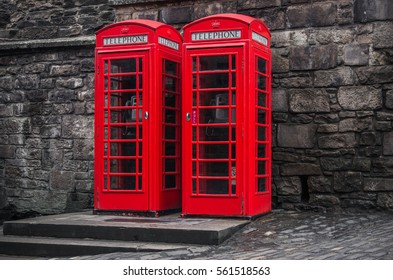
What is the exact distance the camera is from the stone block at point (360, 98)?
793 centimetres

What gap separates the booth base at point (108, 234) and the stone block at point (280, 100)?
1667mm

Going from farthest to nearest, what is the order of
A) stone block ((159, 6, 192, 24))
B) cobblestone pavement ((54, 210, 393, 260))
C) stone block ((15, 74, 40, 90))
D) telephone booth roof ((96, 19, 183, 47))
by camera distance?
stone block ((15, 74, 40, 90)), stone block ((159, 6, 192, 24)), telephone booth roof ((96, 19, 183, 47)), cobblestone pavement ((54, 210, 393, 260))

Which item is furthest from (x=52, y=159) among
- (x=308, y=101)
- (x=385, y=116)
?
(x=385, y=116)

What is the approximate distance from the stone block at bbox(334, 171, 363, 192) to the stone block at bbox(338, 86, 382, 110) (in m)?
0.77

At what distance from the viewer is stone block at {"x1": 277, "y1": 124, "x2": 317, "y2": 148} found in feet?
27.0

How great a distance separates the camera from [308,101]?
27.1ft

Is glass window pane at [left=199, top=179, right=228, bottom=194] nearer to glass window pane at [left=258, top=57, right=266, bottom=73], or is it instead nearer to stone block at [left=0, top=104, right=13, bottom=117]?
glass window pane at [left=258, top=57, right=266, bottom=73]

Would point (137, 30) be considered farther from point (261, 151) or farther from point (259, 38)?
point (261, 151)

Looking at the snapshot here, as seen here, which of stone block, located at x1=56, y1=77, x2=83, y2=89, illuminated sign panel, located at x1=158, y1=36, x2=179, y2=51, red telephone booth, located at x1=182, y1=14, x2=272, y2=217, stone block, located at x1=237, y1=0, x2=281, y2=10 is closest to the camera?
red telephone booth, located at x1=182, y1=14, x2=272, y2=217

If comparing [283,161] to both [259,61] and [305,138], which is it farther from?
[259,61]

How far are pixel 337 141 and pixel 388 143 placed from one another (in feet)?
1.89

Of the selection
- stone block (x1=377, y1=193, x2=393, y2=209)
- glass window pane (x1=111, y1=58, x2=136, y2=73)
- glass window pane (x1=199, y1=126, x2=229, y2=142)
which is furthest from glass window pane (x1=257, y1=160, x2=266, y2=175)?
glass window pane (x1=111, y1=58, x2=136, y2=73)
